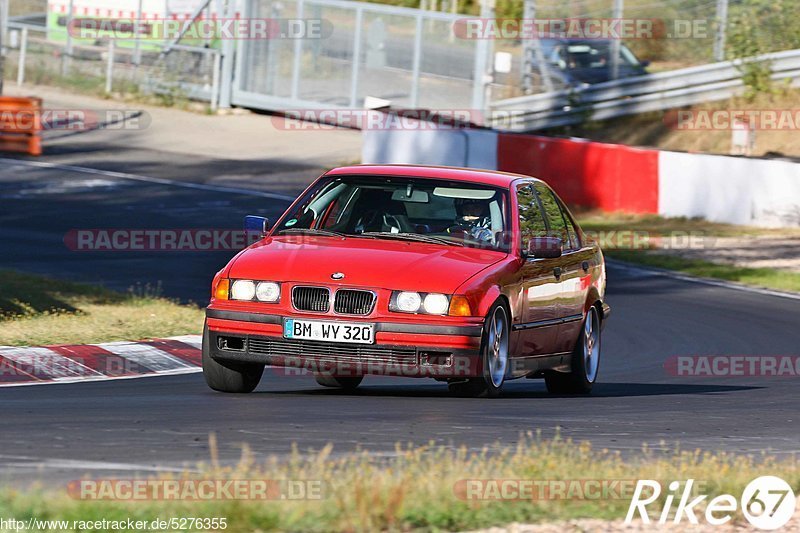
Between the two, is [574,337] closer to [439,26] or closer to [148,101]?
[439,26]

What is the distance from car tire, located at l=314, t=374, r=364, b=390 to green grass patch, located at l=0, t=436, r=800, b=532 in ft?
10.6

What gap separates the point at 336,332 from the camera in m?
8.61

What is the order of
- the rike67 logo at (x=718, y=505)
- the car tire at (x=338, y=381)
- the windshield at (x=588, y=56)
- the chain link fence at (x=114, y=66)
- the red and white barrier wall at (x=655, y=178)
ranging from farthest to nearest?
the chain link fence at (x=114, y=66) < the windshield at (x=588, y=56) < the red and white barrier wall at (x=655, y=178) < the car tire at (x=338, y=381) < the rike67 logo at (x=718, y=505)

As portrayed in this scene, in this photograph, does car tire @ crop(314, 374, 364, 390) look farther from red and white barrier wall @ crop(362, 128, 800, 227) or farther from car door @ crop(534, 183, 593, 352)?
red and white barrier wall @ crop(362, 128, 800, 227)

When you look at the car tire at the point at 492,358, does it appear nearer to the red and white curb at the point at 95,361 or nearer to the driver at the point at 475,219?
the driver at the point at 475,219

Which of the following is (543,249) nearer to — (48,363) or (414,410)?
(414,410)

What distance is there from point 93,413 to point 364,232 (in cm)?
249

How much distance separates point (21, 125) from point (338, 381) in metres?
21.8

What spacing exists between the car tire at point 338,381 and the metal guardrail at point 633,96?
24264 mm

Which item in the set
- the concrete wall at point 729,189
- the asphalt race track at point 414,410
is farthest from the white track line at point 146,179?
the asphalt race track at point 414,410

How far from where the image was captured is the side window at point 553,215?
10617 millimetres

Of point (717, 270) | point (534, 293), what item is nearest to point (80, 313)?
point (534, 293)

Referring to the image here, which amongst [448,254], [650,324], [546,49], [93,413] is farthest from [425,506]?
[546,49]

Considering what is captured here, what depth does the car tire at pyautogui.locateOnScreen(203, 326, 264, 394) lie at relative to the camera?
357 inches
